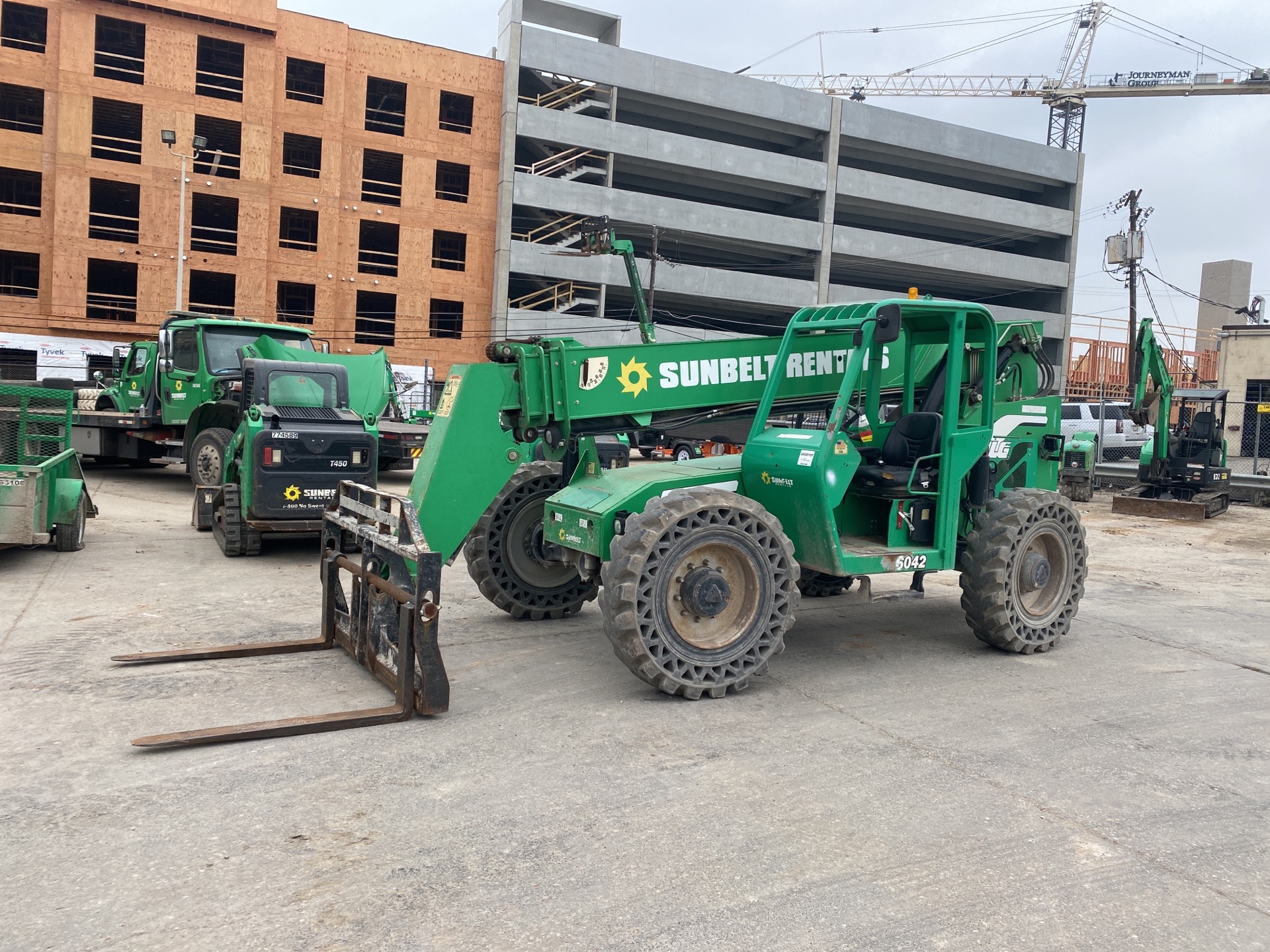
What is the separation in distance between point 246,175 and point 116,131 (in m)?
5.97

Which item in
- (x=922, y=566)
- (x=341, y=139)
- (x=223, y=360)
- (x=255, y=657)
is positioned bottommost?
(x=255, y=657)

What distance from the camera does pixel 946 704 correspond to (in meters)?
6.28

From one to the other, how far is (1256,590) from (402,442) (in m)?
13.8

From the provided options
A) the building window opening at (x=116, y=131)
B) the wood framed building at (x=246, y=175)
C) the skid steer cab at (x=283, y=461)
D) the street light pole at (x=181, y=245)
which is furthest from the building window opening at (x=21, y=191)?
the skid steer cab at (x=283, y=461)

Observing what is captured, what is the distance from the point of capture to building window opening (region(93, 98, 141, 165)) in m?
38.7

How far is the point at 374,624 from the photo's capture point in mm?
6387

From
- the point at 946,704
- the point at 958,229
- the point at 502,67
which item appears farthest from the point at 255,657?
the point at 958,229

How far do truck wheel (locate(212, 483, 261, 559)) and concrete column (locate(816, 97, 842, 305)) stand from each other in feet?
141

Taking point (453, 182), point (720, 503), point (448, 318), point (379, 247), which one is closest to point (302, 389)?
point (720, 503)

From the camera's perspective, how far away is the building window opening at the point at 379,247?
1725 inches

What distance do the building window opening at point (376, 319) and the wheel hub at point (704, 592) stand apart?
39429 millimetres

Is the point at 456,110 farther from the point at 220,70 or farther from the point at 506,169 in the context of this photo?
the point at 220,70

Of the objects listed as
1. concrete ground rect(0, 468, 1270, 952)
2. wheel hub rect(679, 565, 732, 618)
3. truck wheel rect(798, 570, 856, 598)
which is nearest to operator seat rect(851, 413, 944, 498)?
concrete ground rect(0, 468, 1270, 952)

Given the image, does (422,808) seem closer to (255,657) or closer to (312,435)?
(255,657)
